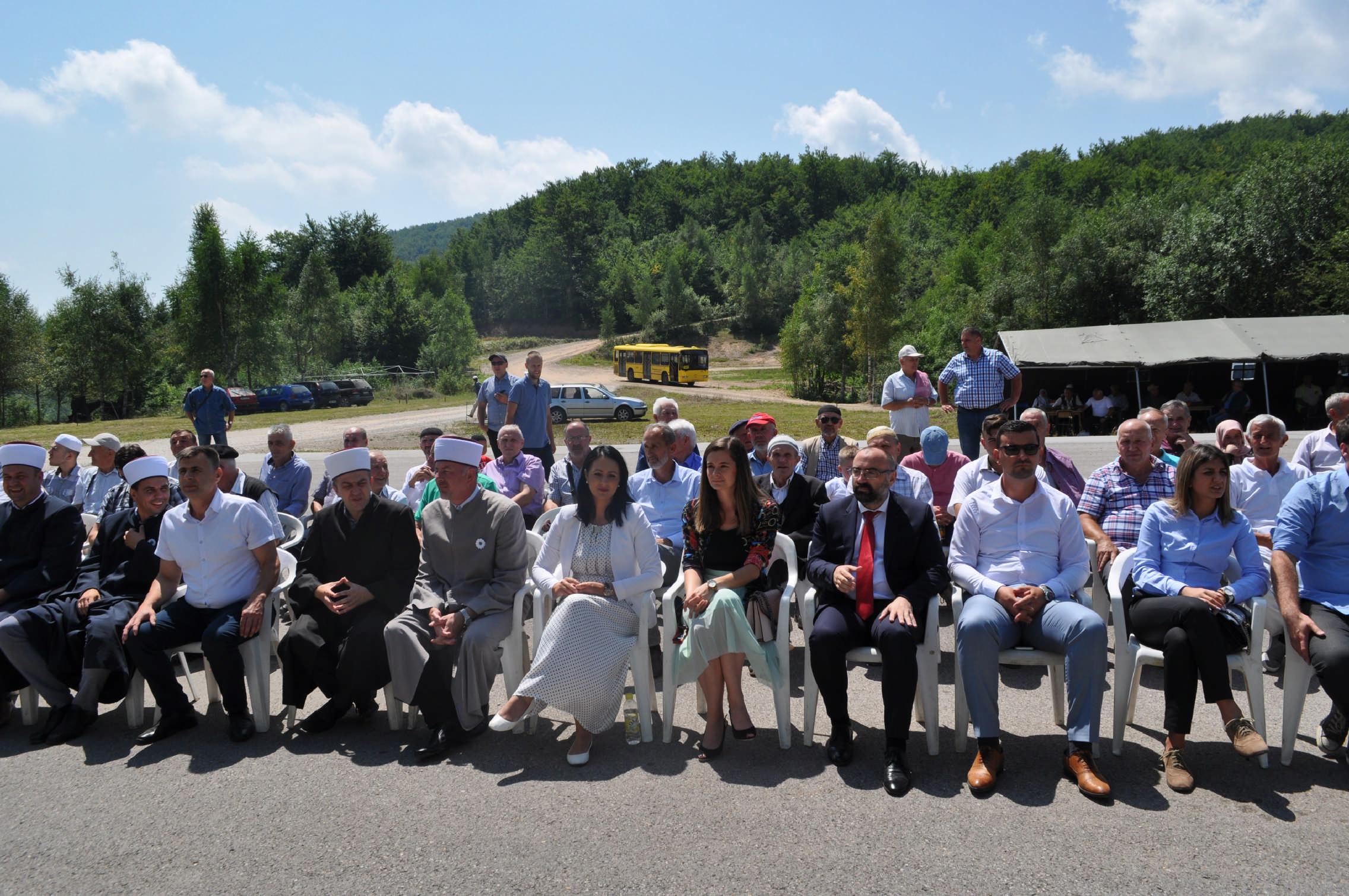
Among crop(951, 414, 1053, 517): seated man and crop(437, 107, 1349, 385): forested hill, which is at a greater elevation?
crop(437, 107, 1349, 385): forested hill

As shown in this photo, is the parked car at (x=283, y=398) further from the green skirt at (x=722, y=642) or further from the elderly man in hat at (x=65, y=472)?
the green skirt at (x=722, y=642)

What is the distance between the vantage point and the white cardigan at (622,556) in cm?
451

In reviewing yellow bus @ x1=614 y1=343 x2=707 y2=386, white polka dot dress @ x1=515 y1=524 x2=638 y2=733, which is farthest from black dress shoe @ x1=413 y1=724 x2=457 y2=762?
yellow bus @ x1=614 y1=343 x2=707 y2=386

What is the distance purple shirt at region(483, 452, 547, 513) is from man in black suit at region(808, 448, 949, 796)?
327 centimetres

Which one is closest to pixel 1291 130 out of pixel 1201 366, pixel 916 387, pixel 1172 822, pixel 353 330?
pixel 1201 366

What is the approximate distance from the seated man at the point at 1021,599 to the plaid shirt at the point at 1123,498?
3.58 ft

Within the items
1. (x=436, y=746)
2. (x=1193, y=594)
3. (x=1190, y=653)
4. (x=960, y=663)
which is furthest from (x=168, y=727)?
(x=1193, y=594)

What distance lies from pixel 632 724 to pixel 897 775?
1.40 meters

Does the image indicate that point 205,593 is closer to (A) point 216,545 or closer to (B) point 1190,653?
(A) point 216,545

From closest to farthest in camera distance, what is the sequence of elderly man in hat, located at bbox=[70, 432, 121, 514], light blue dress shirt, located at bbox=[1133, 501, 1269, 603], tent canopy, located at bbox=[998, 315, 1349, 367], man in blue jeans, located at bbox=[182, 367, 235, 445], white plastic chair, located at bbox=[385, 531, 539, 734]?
light blue dress shirt, located at bbox=[1133, 501, 1269, 603]
white plastic chair, located at bbox=[385, 531, 539, 734]
elderly man in hat, located at bbox=[70, 432, 121, 514]
man in blue jeans, located at bbox=[182, 367, 235, 445]
tent canopy, located at bbox=[998, 315, 1349, 367]

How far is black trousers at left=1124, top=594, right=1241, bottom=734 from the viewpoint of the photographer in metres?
3.78

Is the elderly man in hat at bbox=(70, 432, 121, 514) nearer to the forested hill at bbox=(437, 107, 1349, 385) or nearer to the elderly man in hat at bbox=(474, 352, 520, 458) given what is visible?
the elderly man in hat at bbox=(474, 352, 520, 458)

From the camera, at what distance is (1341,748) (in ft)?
12.5

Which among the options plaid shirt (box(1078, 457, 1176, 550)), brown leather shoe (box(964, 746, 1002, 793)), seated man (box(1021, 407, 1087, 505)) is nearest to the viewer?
brown leather shoe (box(964, 746, 1002, 793))
